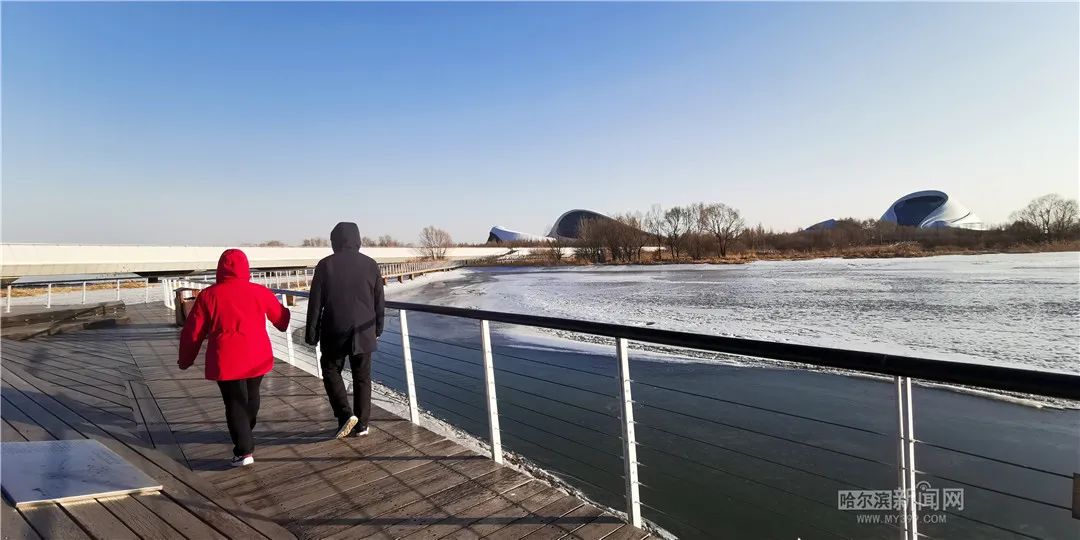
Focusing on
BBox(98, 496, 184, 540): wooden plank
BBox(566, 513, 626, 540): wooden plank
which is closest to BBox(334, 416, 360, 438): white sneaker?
BBox(98, 496, 184, 540): wooden plank

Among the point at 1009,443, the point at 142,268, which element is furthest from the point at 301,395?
the point at 142,268

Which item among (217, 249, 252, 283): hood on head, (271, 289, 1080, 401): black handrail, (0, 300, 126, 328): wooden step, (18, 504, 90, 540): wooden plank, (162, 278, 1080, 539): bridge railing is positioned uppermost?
(217, 249, 252, 283): hood on head

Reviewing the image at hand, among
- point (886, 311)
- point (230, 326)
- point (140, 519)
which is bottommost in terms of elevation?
point (886, 311)

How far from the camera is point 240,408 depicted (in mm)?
3129

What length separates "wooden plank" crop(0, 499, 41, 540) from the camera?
189 cm

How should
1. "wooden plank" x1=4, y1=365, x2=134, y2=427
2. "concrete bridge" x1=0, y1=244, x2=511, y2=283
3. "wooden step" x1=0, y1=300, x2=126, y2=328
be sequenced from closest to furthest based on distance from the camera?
"wooden plank" x1=4, y1=365, x2=134, y2=427 → "wooden step" x1=0, y1=300, x2=126, y2=328 → "concrete bridge" x1=0, y1=244, x2=511, y2=283

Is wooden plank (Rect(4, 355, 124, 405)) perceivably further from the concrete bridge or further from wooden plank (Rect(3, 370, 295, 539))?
the concrete bridge

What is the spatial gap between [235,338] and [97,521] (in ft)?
3.68

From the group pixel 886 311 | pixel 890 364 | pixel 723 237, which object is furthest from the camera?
pixel 723 237

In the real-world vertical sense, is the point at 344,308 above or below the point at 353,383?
above

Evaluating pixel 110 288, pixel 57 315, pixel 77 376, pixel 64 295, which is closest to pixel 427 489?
pixel 77 376

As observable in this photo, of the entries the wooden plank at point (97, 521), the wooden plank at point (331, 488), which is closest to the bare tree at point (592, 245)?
the wooden plank at point (331, 488)

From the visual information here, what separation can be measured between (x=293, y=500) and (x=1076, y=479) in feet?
10.1

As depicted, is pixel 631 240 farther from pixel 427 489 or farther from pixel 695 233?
pixel 427 489
